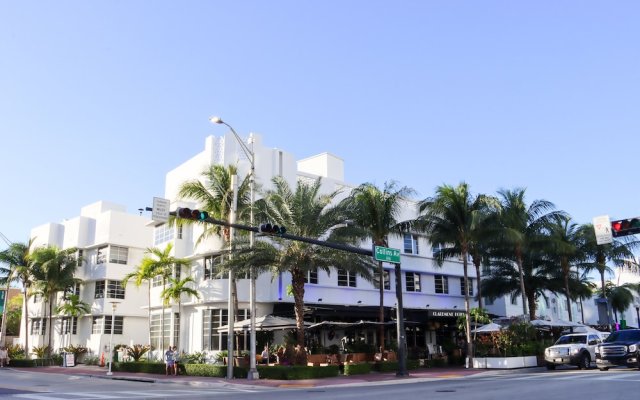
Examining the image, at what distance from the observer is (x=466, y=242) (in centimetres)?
3344

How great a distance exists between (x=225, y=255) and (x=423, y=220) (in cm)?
1195

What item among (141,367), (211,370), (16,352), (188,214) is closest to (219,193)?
(211,370)

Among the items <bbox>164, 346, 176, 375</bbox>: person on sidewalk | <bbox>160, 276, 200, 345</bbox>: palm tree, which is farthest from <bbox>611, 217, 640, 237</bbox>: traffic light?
<bbox>160, 276, 200, 345</bbox>: palm tree

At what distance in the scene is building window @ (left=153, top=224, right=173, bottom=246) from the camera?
1540 inches

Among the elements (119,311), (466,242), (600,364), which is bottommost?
(600,364)

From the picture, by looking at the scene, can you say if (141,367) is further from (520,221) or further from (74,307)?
(520,221)

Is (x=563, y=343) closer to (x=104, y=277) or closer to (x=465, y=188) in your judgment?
(x=465, y=188)

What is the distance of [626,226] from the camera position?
1958cm

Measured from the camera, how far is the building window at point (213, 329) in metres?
34.2

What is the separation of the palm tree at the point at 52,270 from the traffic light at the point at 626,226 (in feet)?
124

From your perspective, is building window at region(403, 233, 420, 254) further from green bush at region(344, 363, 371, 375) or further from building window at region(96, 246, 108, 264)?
building window at region(96, 246, 108, 264)

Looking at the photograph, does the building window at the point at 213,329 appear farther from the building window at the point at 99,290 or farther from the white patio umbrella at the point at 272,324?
the building window at the point at 99,290

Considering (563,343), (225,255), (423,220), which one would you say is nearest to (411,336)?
(423,220)

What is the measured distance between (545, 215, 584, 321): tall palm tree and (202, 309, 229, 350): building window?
72.9 feet
